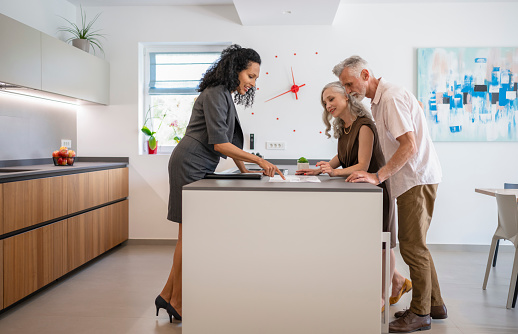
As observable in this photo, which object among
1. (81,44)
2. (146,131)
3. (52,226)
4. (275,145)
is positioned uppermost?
(81,44)

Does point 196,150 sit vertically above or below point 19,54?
below

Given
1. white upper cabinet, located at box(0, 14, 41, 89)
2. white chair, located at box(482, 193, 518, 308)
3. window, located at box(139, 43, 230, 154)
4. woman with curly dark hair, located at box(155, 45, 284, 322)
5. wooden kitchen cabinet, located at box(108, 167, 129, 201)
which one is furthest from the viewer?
window, located at box(139, 43, 230, 154)

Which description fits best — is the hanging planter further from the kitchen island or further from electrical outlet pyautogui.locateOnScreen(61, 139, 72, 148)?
the kitchen island

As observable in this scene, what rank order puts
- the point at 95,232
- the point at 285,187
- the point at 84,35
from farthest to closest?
the point at 84,35 → the point at 95,232 → the point at 285,187

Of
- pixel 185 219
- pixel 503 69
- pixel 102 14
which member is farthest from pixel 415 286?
pixel 102 14

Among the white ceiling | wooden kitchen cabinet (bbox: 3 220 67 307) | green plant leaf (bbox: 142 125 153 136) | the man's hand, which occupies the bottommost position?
wooden kitchen cabinet (bbox: 3 220 67 307)

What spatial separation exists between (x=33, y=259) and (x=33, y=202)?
382mm

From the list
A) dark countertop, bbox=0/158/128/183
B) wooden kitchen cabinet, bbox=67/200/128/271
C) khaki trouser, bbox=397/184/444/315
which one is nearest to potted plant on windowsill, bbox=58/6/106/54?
dark countertop, bbox=0/158/128/183

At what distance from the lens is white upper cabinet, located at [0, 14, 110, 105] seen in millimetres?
3141

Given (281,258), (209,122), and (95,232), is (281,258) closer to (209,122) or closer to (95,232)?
(209,122)

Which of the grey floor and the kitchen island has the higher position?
the kitchen island

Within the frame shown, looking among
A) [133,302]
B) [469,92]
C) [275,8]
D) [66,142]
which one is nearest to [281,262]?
[133,302]

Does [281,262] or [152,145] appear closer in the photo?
[281,262]

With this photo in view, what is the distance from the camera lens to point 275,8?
162 inches
